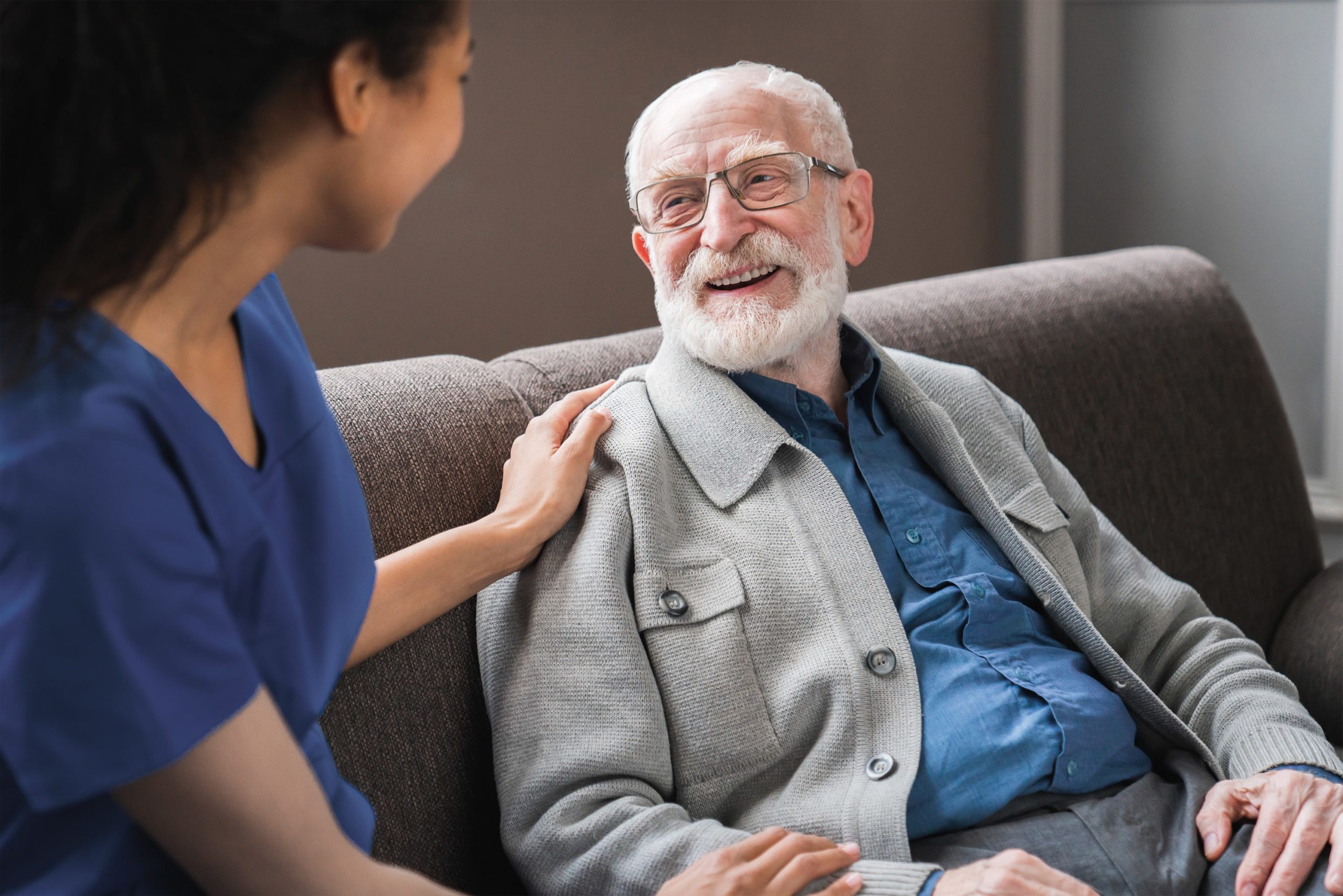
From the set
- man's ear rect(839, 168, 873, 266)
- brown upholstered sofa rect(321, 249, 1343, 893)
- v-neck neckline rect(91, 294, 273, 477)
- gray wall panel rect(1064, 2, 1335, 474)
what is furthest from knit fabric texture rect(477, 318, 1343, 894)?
gray wall panel rect(1064, 2, 1335, 474)

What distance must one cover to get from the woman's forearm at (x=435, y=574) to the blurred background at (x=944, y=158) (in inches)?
39.5

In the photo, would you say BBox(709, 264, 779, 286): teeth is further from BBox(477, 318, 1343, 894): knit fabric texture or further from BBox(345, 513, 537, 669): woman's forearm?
BBox(345, 513, 537, 669): woman's forearm

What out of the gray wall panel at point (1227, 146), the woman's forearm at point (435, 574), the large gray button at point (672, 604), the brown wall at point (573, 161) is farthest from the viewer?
the gray wall panel at point (1227, 146)

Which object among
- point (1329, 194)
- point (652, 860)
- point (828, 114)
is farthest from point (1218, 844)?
point (1329, 194)

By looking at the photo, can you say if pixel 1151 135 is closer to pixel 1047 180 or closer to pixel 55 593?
pixel 1047 180

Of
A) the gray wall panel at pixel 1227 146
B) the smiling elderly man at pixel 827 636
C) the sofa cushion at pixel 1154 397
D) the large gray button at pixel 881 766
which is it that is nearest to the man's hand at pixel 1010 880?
the smiling elderly man at pixel 827 636

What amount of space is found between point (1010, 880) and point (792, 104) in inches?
36.4

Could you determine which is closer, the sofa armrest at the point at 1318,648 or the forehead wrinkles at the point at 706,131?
the forehead wrinkles at the point at 706,131

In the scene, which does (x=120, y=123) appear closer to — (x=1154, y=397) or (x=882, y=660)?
(x=882, y=660)

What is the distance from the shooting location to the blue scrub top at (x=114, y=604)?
632 millimetres

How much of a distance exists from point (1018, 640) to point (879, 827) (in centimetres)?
33

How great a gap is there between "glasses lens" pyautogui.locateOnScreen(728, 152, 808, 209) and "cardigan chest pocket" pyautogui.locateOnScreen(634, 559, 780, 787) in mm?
476

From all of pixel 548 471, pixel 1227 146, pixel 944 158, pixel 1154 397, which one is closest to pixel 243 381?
pixel 548 471

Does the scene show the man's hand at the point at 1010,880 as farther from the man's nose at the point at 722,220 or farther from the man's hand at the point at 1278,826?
the man's nose at the point at 722,220
